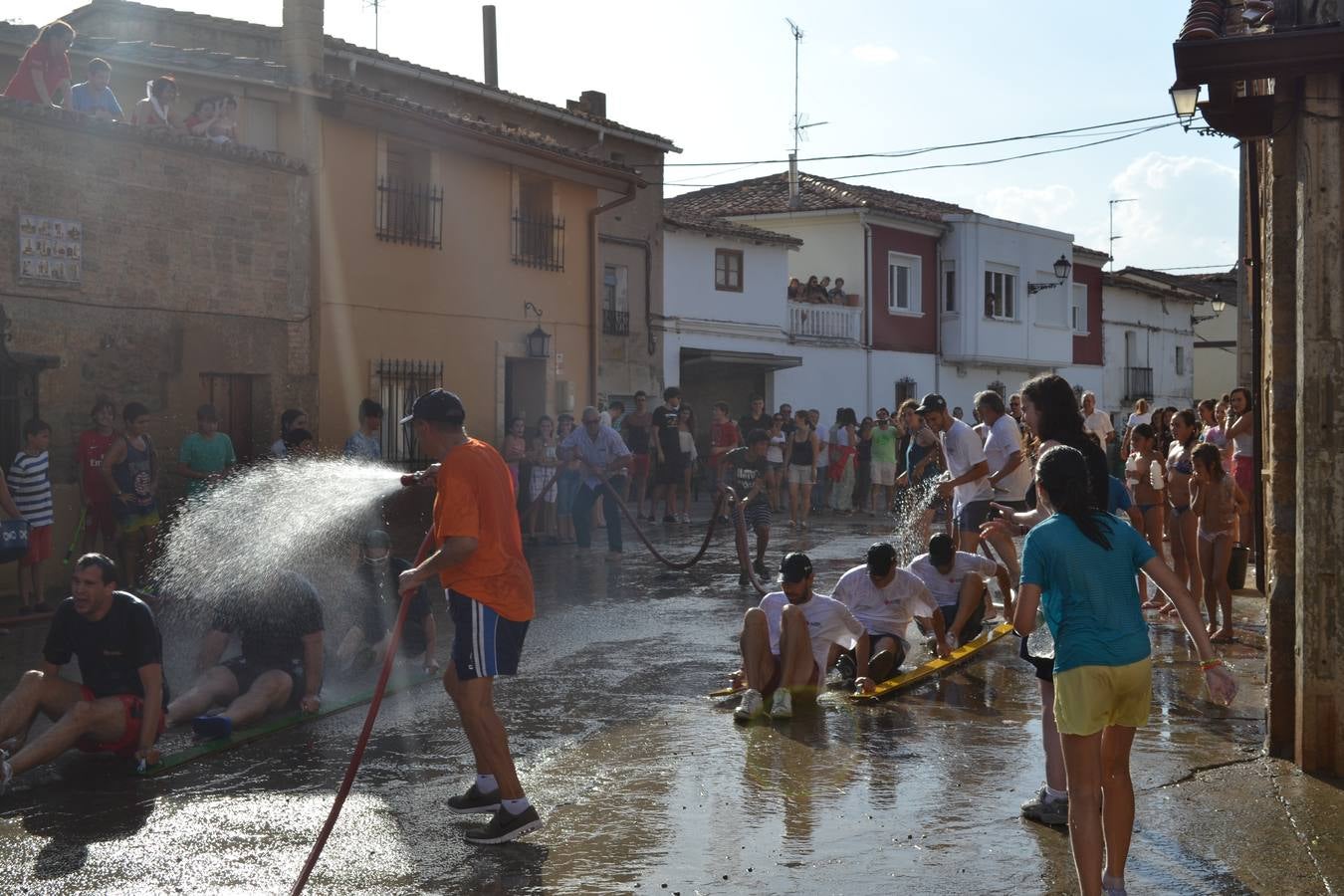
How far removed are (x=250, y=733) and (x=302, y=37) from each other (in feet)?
42.8

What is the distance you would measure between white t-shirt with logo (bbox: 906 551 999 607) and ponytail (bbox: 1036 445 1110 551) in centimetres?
534

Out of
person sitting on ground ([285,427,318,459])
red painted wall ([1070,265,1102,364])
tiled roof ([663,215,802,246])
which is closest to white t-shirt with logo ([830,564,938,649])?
person sitting on ground ([285,427,318,459])

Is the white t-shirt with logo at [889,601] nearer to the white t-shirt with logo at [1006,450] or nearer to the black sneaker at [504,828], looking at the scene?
the white t-shirt with logo at [1006,450]

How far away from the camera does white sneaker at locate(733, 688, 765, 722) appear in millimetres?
8336

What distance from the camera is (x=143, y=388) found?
15148 mm

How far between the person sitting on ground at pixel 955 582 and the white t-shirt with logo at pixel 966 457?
123 centimetres

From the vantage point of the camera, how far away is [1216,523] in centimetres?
1097

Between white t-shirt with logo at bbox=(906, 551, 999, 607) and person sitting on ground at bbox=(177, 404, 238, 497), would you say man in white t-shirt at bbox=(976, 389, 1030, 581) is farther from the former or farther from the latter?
person sitting on ground at bbox=(177, 404, 238, 497)

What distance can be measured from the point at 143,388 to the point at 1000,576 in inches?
348

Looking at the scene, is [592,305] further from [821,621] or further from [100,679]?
[100,679]

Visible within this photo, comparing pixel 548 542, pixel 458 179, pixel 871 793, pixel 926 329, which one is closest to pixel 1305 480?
pixel 871 793

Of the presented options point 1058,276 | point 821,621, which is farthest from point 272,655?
point 1058,276

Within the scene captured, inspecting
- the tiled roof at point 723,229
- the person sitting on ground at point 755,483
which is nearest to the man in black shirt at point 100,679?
the person sitting on ground at point 755,483

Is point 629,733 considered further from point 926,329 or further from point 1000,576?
point 926,329
